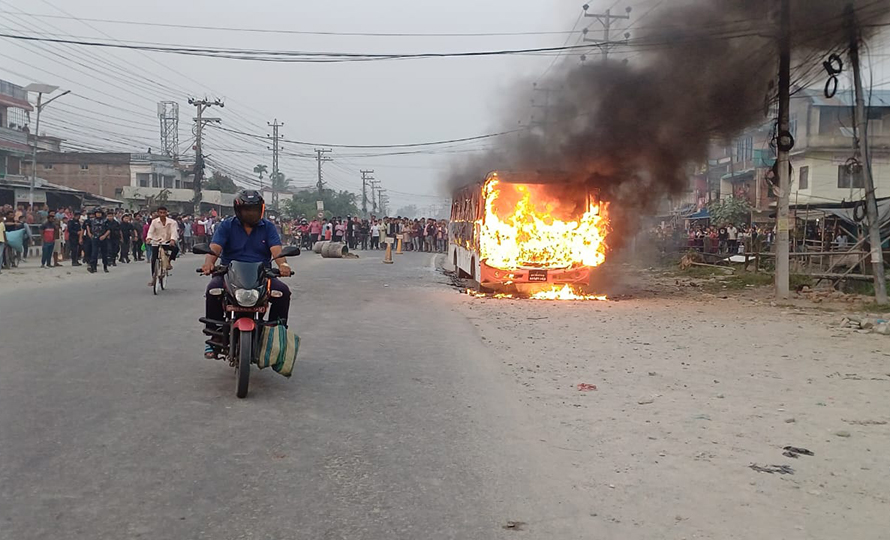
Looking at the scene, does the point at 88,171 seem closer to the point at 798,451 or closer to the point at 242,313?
the point at 242,313

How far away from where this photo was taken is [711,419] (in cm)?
606

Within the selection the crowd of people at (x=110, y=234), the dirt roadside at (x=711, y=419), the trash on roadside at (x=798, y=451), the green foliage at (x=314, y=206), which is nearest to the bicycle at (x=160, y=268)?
the crowd of people at (x=110, y=234)

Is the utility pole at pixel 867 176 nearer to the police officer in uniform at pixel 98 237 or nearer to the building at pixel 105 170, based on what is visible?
the police officer in uniform at pixel 98 237

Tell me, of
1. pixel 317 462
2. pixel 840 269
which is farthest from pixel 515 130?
pixel 317 462

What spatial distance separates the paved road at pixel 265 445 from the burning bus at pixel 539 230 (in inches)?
270

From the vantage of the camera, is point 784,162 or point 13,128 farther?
point 13,128

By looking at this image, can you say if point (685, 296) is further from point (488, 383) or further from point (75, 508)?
point (75, 508)

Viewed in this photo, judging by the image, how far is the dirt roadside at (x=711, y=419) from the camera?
162 inches

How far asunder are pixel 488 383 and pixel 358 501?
338 centimetres

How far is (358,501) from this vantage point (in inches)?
161

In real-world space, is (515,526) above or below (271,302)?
below

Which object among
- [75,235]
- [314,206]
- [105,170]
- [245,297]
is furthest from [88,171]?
[245,297]

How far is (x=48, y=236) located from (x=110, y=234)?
1590mm

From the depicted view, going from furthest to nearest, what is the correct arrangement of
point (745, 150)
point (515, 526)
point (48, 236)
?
point (745, 150) < point (48, 236) < point (515, 526)
